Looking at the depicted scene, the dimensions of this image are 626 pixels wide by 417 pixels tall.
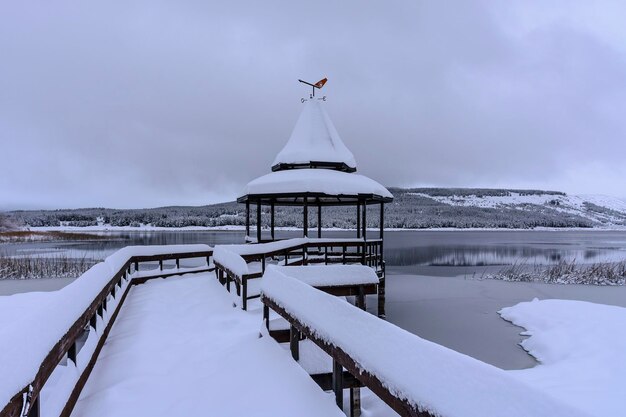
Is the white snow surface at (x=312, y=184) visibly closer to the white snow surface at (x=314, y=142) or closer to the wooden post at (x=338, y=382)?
the white snow surface at (x=314, y=142)

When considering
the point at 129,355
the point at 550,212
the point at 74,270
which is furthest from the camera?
the point at 550,212

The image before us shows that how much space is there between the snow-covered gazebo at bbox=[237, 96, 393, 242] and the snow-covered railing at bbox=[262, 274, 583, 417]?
841cm

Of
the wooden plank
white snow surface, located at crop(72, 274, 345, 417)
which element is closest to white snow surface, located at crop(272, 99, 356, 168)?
white snow surface, located at crop(72, 274, 345, 417)

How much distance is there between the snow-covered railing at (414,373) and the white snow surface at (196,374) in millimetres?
613

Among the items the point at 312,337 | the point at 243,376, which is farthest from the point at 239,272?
the point at 312,337

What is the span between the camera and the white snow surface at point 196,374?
334cm

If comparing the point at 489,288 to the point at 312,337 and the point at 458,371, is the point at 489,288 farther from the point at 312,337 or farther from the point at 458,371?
the point at 458,371

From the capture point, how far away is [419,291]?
1717 centimetres

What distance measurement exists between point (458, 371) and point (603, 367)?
21.9ft

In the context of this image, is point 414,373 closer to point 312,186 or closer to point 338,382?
point 338,382

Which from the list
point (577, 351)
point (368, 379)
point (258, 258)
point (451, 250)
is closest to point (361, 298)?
point (368, 379)

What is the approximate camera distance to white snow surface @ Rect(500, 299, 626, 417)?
17.2 ft

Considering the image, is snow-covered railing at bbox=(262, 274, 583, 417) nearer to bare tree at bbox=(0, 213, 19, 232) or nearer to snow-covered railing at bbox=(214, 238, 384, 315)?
snow-covered railing at bbox=(214, 238, 384, 315)

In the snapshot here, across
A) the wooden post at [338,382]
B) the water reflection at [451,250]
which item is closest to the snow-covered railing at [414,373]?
the wooden post at [338,382]
